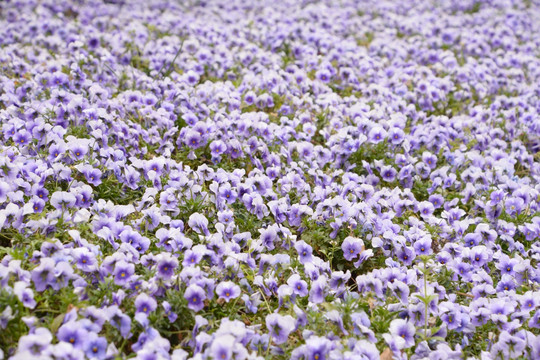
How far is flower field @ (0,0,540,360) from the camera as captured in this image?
2.86 meters

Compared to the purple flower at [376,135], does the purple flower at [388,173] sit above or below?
below

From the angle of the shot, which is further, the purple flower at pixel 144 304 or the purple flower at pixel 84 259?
the purple flower at pixel 84 259

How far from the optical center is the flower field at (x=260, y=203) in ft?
9.37

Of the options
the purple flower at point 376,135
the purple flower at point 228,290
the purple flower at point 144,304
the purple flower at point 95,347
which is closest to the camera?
the purple flower at point 95,347

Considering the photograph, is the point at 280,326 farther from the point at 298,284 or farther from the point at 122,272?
the point at 122,272

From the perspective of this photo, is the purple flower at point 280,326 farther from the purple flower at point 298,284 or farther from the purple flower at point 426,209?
the purple flower at point 426,209

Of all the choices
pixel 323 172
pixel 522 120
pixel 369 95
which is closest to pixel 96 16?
pixel 369 95

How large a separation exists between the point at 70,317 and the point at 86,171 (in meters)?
1.34

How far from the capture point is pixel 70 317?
2.65 m

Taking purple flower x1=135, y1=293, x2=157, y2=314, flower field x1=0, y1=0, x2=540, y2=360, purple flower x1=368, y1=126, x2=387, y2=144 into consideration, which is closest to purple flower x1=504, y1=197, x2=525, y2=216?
flower field x1=0, y1=0, x2=540, y2=360

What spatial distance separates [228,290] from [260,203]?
0.89 meters

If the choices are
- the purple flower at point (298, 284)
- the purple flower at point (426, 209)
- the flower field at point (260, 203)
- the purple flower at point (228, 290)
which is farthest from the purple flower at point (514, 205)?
the purple flower at point (228, 290)

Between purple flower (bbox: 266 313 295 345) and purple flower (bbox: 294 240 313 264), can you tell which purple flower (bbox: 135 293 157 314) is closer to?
purple flower (bbox: 266 313 295 345)

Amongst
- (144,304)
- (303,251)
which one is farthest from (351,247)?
(144,304)
